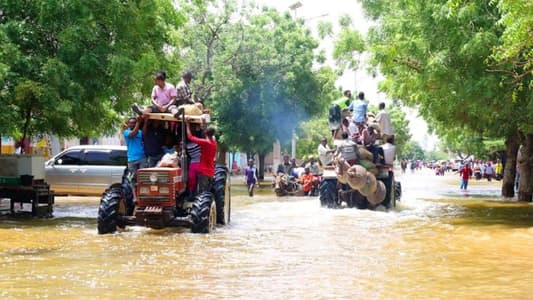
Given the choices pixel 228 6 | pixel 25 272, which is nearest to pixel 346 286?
pixel 25 272

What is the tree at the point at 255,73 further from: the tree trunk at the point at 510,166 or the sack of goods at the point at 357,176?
the sack of goods at the point at 357,176

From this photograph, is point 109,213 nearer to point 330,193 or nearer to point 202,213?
Answer: point 202,213

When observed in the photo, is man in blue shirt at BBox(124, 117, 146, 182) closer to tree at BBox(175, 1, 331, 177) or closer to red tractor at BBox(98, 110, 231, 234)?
red tractor at BBox(98, 110, 231, 234)

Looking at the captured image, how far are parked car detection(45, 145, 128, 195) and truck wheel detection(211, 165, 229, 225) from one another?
318 inches

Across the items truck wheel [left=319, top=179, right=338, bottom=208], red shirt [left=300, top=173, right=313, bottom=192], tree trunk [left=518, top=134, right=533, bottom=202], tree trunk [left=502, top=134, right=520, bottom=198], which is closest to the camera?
truck wheel [left=319, top=179, right=338, bottom=208]

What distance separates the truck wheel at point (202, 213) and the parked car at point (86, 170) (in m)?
9.79

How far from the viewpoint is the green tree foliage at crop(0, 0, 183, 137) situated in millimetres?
17250

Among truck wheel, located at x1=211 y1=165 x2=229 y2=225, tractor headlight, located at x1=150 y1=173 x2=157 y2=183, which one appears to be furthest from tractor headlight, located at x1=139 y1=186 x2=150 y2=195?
truck wheel, located at x1=211 y1=165 x2=229 y2=225

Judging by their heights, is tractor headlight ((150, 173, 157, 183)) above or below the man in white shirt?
below

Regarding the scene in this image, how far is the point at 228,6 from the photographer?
41562 millimetres

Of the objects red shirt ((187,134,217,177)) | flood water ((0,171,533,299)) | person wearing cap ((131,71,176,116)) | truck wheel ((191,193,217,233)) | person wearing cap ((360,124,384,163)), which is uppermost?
person wearing cap ((131,71,176,116))

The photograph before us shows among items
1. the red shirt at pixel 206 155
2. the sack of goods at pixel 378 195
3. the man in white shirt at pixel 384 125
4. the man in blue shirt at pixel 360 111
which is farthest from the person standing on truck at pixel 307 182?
the red shirt at pixel 206 155

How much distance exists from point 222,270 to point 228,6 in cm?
3274

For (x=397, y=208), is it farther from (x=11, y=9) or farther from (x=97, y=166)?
(x=11, y=9)
